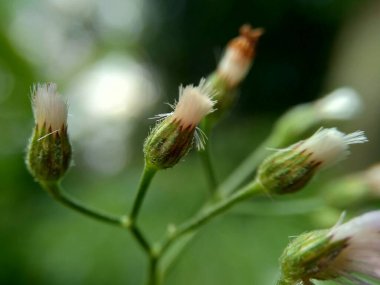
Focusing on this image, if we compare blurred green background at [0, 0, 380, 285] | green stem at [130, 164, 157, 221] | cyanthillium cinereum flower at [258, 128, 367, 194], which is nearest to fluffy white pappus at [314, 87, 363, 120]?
blurred green background at [0, 0, 380, 285]

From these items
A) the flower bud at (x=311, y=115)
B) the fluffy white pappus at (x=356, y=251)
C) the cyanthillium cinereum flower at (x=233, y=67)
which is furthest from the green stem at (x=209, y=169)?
the fluffy white pappus at (x=356, y=251)

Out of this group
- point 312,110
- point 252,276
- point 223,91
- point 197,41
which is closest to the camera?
point 223,91

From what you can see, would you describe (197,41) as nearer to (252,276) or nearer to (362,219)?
(252,276)

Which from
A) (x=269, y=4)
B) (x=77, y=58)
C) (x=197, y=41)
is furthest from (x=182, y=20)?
(x=77, y=58)

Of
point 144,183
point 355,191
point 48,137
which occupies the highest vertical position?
point 48,137

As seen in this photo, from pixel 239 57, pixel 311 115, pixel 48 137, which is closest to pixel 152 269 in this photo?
pixel 48 137

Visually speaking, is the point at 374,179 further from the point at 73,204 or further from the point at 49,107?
the point at 49,107

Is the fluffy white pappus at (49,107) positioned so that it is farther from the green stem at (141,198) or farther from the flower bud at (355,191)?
the flower bud at (355,191)
